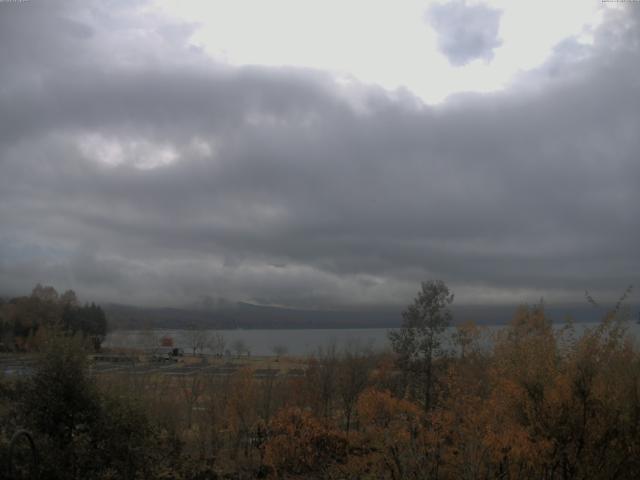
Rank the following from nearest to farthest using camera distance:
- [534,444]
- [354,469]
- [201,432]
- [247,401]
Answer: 1. [534,444]
2. [354,469]
3. [201,432]
4. [247,401]

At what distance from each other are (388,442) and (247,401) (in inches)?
534

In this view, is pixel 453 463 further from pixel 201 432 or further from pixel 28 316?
pixel 28 316

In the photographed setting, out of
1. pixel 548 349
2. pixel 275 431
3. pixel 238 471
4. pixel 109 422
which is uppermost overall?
pixel 548 349

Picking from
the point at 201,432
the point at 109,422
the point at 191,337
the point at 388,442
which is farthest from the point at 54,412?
the point at 191,337

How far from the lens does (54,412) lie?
11.7 meters

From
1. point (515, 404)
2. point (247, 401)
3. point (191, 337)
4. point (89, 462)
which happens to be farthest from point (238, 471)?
point (191, 337)

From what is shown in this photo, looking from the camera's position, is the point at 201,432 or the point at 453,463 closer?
the point at 453,463

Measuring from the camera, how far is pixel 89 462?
11.4 metres

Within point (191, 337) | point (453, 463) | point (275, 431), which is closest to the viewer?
point (453, 463)

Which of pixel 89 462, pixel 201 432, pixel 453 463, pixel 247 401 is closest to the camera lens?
pixel 89 462

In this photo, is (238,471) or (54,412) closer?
(54,412)

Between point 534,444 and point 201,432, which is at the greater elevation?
point 534,444

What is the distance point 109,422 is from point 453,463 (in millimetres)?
7668

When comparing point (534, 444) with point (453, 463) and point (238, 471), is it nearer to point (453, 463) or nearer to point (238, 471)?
point (453, 463)
